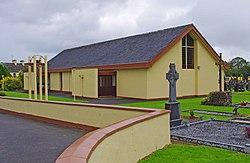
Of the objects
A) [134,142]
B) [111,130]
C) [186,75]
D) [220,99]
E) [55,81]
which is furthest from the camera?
[55,81]

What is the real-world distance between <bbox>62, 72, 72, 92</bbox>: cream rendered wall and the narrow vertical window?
12948 millimetres

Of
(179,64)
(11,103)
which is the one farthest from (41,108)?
(179,64)

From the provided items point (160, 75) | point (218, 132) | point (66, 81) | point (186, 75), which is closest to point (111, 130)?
point (218, 132)

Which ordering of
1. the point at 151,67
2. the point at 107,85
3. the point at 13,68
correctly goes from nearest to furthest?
the point at 151,67 → the point at 107,85 → the point at 13,68

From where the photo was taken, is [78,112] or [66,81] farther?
[66,81]

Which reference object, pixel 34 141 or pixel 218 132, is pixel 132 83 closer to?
pixel 218 132

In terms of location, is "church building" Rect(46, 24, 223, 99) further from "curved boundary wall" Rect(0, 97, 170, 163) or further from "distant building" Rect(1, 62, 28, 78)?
"distant building" Rect(1, 62, 28, 78)

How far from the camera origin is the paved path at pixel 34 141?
6.55 metres

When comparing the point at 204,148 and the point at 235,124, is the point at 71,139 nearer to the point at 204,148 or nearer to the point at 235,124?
the point at 204,148

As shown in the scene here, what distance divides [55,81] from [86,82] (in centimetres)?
1033

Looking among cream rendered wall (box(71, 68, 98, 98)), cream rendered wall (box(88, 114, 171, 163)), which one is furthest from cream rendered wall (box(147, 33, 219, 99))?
cream rendered wall (box(88, 114, 171, 163))

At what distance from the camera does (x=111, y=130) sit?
523 centimetres

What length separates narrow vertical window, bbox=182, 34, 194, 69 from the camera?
27.0 m

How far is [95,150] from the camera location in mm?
4262
